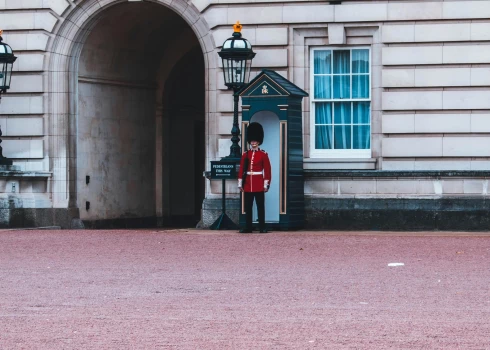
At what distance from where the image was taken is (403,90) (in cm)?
1978

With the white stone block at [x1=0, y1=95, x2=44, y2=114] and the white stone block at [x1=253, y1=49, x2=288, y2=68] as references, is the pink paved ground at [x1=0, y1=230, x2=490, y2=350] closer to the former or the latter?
the white stone block at [x1=253, y1=49, x2=288, y2=68]

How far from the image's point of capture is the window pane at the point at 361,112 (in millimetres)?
20227

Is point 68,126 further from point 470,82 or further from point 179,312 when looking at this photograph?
point 179,312

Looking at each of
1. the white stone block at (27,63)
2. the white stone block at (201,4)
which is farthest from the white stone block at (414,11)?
the white stone block at (27,63)

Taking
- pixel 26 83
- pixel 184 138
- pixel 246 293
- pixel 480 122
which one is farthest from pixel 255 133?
pixel 246 293

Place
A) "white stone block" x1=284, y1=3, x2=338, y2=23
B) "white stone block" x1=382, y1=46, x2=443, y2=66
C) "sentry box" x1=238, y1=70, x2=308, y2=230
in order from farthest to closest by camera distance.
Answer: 1. "white stone block" x1=284, y1=3, x2=338, y2=23
2. "white stone block" x1=382, y1=46, x2=443, y2=66
3. "sentry box" x1=238, y1=70, x2=308, y2=230

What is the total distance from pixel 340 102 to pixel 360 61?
687mm

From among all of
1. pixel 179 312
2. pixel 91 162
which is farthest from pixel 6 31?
pixel 179 312

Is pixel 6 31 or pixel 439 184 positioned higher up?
pixel 6 31

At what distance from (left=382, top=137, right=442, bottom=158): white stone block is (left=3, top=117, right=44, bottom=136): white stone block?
5.47 m

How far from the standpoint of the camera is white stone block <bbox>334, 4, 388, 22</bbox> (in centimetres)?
1984

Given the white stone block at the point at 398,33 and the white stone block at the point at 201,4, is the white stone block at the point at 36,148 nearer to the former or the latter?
the white stone block at the point at 201,4

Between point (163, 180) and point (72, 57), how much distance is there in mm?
3636

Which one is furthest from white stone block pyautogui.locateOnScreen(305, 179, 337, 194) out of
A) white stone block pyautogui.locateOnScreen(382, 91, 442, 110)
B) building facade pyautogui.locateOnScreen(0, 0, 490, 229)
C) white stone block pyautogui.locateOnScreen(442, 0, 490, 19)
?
white stone block pyautogui.locateOnScreen(442, 0, 490, 19)
